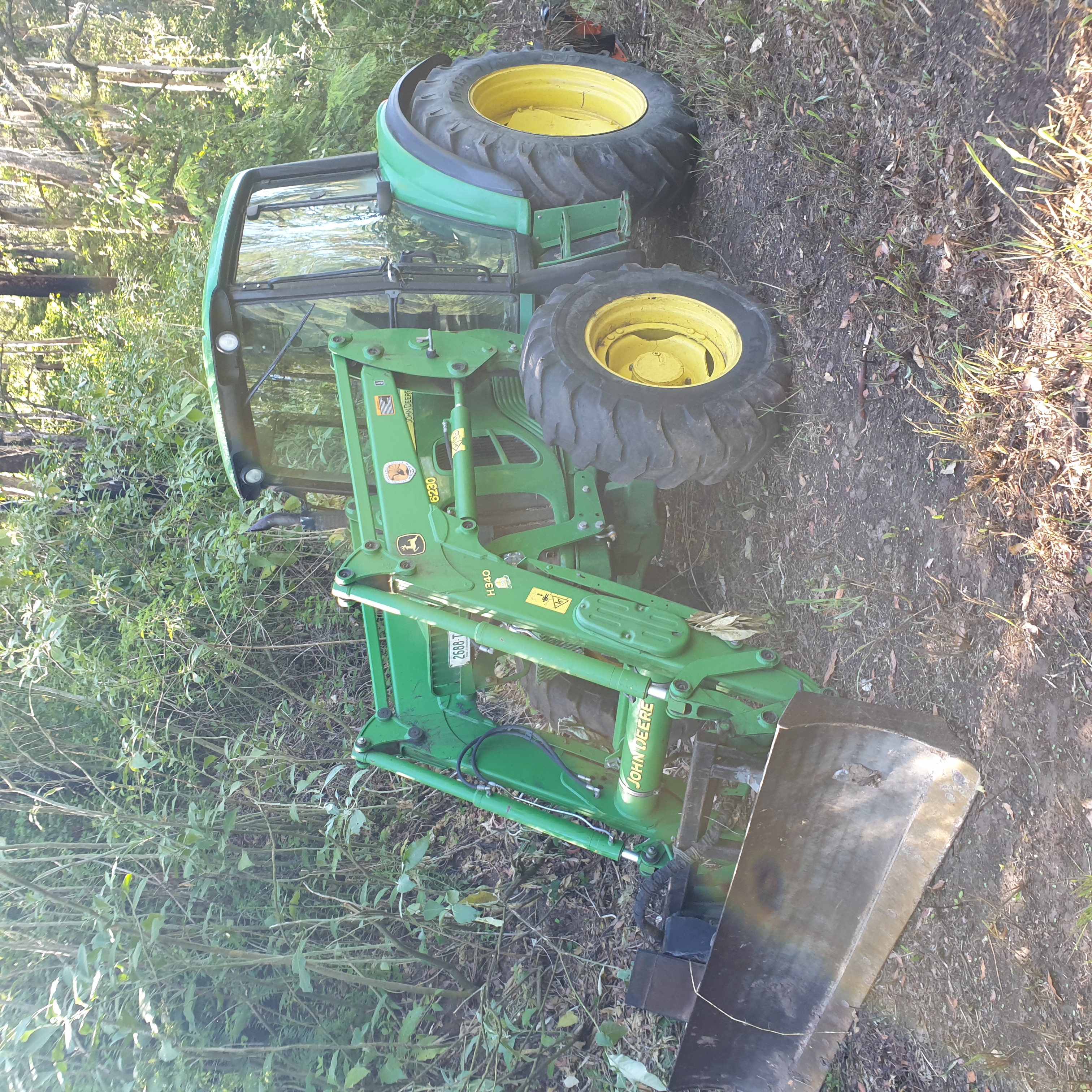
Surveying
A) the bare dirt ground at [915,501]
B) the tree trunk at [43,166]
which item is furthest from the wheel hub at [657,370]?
the tree trunk at [43,166]

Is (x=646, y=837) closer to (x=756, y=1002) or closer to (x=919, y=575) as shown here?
(x=756, y=1002)

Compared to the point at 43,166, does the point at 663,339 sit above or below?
above

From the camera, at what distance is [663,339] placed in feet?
11.5

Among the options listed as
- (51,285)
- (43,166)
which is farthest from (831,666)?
(43,166)

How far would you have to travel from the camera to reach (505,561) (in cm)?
320

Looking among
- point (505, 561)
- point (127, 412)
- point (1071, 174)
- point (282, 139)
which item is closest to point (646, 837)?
point (505, 561)

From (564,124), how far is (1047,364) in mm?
3129

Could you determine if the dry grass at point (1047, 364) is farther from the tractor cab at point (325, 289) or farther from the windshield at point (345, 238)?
the windshield at point (345, 238)

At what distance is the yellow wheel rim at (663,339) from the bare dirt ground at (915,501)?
0.95 feet

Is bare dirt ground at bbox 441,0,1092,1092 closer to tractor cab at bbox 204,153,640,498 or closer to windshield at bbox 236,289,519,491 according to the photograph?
tractor cab at bbox 204,153,640,498

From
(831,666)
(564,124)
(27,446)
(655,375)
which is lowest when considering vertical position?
(27,446)

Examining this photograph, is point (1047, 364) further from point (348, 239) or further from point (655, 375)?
point (348, 239)

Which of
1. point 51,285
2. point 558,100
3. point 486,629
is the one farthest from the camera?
point 51,285

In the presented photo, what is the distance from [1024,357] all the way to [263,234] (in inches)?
126
